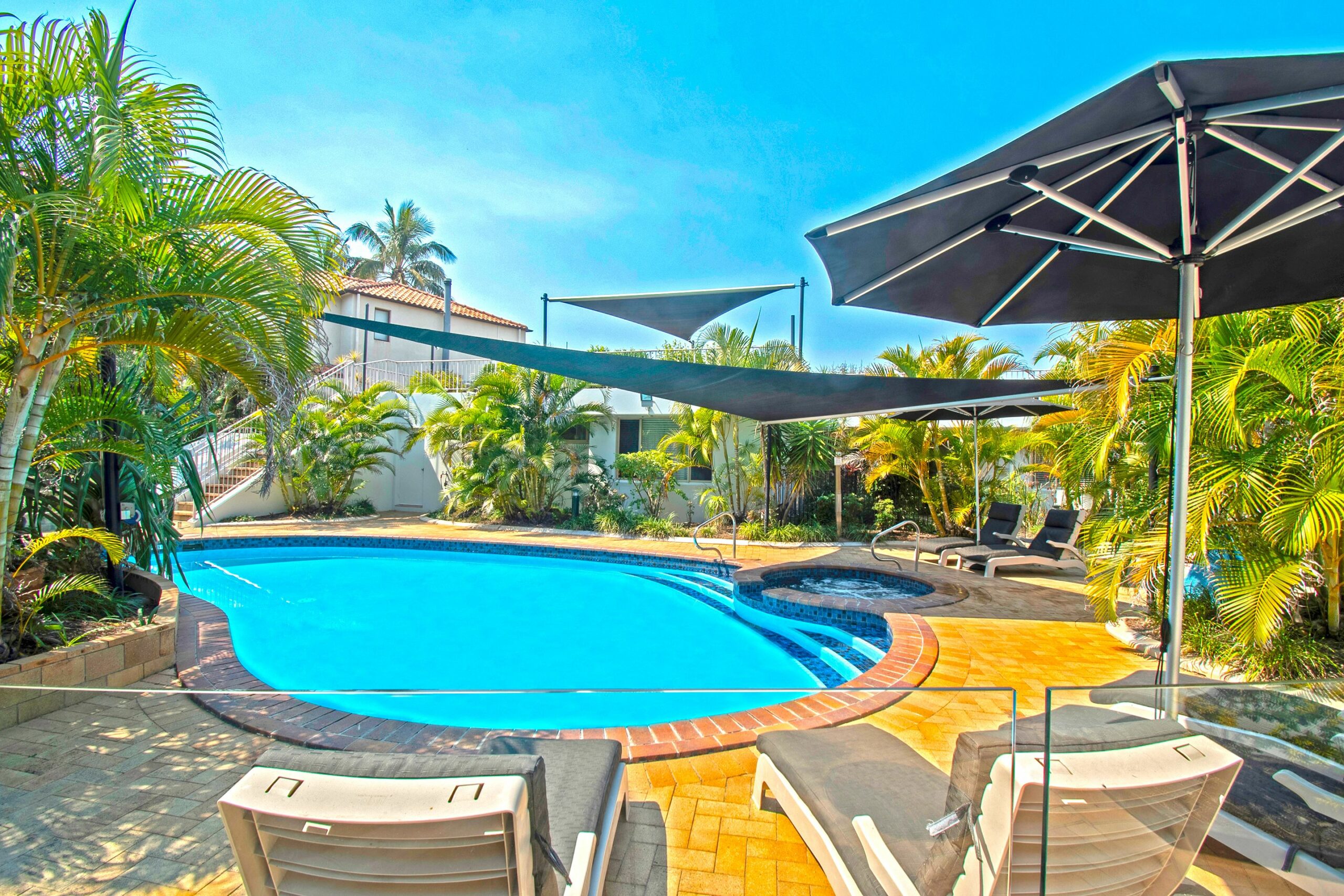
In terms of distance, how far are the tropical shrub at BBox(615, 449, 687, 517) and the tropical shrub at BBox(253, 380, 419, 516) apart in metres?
6.27

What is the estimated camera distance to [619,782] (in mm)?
2586

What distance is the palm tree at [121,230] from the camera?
11.4ft

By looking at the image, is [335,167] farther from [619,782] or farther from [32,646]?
[619,782]

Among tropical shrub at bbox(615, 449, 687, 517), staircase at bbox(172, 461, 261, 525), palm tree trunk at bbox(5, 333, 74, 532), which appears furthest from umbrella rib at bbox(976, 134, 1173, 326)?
staircase at bbox(172, 461, 261, 525)

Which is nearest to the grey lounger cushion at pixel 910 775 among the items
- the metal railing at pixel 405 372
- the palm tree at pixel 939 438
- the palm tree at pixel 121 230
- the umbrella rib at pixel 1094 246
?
the umbrella rib at pixel 1094 246

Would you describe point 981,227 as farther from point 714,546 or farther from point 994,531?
point 714,546

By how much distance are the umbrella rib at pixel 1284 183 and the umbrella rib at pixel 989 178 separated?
1.58 feet

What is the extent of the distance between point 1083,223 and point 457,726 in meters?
4.04

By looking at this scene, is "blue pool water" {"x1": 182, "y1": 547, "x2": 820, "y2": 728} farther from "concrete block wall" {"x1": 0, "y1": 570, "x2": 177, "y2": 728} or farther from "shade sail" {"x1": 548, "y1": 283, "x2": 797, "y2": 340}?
"shade sail" {"x1": 548, "y1": 283, "x2": 797, "y2": 340}

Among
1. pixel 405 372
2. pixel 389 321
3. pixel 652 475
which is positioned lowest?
pixel 652 475

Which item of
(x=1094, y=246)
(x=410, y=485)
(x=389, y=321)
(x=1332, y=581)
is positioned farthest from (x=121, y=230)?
(x=389, y=321)

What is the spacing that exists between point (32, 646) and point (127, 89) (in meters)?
3.65

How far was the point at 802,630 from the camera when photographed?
690cm

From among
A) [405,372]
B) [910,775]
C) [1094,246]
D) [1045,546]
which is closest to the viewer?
[910,775]
